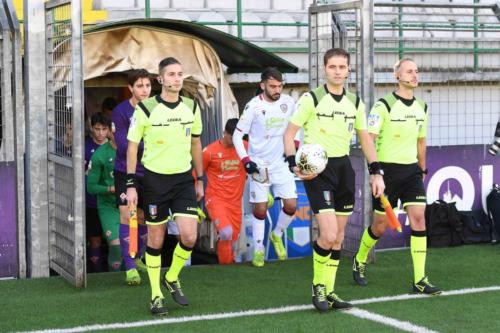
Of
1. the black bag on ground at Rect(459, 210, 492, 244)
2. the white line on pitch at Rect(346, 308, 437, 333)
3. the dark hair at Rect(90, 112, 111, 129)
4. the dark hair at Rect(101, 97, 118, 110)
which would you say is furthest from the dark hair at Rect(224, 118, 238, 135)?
the white line on pitch at Rect(346, 308, 437, 333)

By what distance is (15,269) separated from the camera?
9.38 m

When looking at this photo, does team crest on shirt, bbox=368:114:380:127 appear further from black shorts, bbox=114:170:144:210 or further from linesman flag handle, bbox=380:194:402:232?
black shorts, bbox=114:170:144:210

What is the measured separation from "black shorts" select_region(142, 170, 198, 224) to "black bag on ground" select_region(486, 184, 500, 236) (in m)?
5.03

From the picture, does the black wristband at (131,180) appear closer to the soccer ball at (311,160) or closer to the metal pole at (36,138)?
the soccer ball at (311,160)

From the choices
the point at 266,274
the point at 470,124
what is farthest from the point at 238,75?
the point at 266,274

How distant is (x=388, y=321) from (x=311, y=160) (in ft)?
4.54

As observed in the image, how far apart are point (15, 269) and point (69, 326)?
2.43 meters

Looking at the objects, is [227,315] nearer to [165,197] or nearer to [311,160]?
[165,197]

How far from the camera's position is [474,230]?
1138cm

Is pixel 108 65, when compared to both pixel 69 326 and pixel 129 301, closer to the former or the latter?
pixel 129 301

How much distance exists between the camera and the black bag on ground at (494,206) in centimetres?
1134

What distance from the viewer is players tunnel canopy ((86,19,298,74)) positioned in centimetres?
1044

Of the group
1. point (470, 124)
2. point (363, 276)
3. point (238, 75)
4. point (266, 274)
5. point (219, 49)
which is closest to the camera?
point (363, 276)

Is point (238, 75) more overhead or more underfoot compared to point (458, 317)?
more overhead
